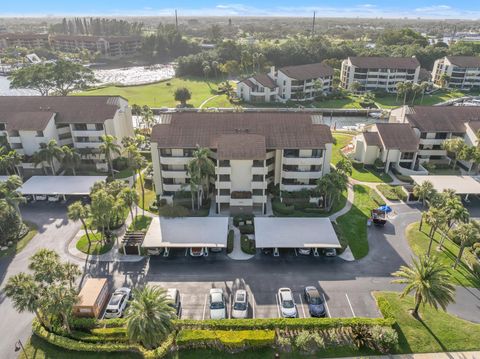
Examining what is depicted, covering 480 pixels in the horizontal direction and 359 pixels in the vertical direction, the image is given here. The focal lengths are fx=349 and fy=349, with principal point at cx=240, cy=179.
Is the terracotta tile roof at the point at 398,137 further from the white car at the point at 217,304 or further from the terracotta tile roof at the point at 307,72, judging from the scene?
the terracotta tile roof at the point at 307,72

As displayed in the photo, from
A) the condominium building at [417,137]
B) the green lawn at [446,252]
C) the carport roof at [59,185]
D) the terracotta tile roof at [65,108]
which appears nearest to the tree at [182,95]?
the terracotta tile roof at [65,108]

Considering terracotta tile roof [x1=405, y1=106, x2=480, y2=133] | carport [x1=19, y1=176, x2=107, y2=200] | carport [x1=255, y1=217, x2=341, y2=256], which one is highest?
terracotta tile roof [x1=405, y1=106, x2=480, y2=133]

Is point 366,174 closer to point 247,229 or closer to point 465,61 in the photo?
point 247,229

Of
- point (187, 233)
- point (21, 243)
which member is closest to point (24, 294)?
point (187, 233)

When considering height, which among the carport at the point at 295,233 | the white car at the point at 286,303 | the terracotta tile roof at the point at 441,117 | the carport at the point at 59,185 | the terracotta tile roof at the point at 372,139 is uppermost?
the terracotta tile roof at the point at 441,117

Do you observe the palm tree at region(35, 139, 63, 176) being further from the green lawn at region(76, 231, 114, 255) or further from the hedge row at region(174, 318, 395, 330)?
the hedge row at region(174, 318, 395, 330)

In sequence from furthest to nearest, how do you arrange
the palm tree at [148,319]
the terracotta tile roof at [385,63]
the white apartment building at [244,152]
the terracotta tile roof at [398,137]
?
the terracotta tile roof at [385,63] < the terracotta tile roof at [398,137] < the white apartment building at [244,152] < the palm tree at [148,319]

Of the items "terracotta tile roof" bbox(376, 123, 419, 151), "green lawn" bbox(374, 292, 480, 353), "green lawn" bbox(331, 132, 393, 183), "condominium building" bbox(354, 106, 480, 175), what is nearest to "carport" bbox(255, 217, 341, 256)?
"green lawn" bbox(374, 292, 480, 353)
